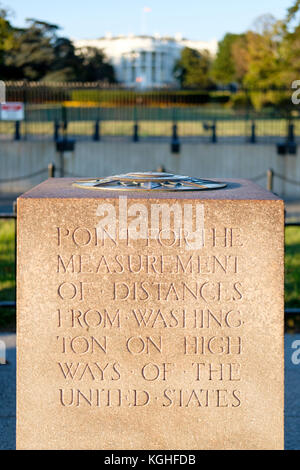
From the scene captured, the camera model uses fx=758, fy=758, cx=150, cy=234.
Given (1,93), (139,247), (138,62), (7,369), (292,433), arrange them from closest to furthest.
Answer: (139,247) < (292,433) < (7,369) < (1,93) < (138,62)

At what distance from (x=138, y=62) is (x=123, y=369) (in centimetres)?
12793

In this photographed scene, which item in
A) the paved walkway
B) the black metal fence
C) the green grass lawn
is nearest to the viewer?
the paved walkway

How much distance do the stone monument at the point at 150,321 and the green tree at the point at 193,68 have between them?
3953 inches

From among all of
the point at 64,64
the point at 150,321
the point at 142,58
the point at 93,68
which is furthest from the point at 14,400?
the point at 142,58

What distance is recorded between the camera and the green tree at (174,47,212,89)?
106062mm

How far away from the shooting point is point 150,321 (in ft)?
14.0

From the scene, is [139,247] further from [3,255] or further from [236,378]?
[3,255]

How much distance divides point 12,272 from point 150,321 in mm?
5744

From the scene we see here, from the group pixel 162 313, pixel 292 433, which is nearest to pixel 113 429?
pixel 162 313

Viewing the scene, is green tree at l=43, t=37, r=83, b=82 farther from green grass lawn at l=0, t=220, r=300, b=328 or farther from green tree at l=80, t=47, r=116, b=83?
green grass lawn at l=0, t=220, r=300, b=328

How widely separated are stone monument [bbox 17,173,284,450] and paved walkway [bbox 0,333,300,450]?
2.82ft

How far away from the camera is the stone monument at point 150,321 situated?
4.20 metres

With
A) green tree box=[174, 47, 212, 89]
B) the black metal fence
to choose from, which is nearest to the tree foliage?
the black metal fence

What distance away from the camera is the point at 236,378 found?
4297 mm
